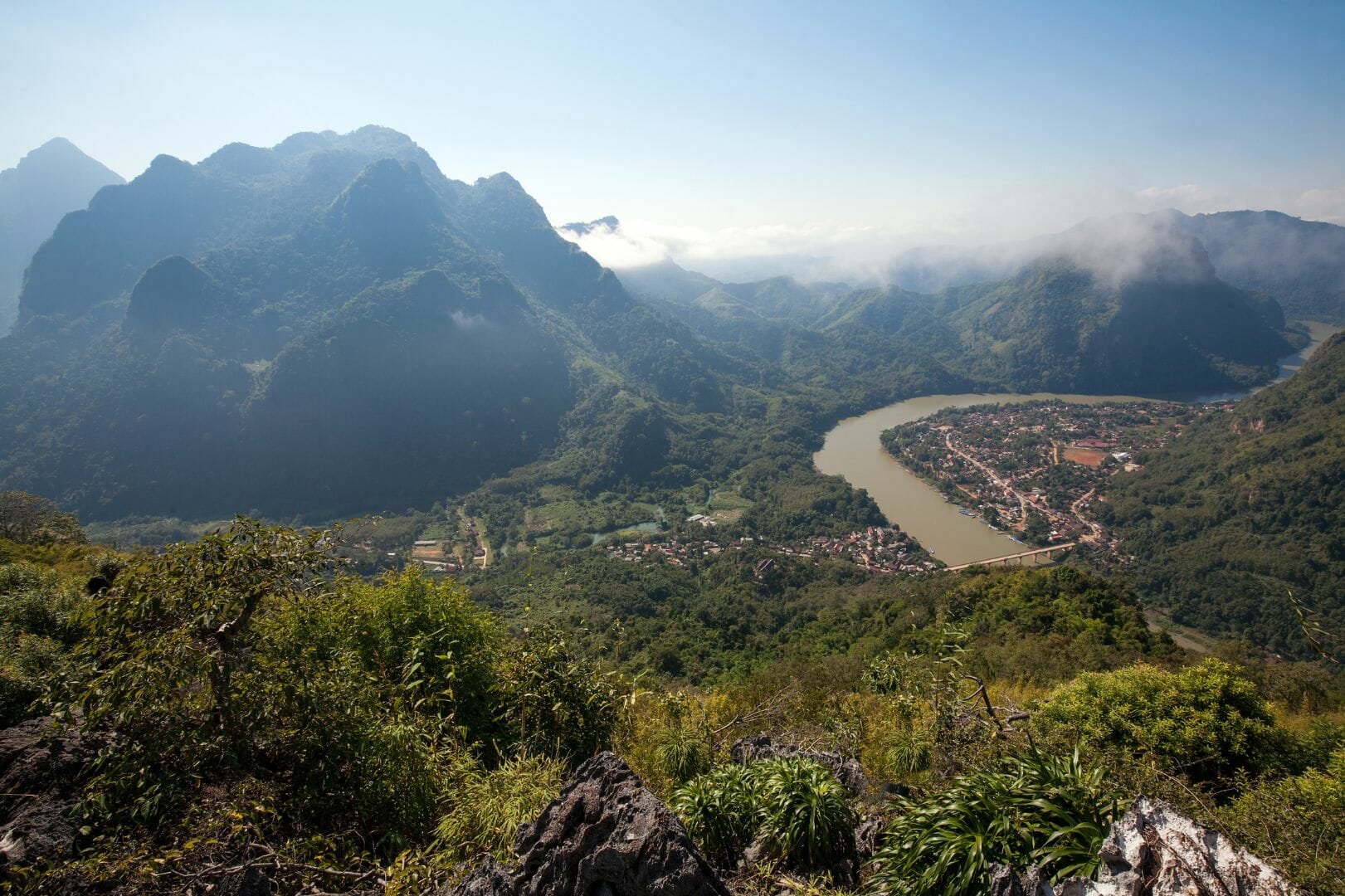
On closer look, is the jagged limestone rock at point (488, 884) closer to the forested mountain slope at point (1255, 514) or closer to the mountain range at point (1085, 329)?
the forested mountain slope at point (1255, 514)

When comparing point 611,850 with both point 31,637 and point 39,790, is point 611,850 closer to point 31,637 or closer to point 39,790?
point 39,790

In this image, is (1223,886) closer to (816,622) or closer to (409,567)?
(409,567)

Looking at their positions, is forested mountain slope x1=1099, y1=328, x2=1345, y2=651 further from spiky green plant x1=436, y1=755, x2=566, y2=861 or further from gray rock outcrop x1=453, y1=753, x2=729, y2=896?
spiky green plant x1=436, y1=755, x2=566, y2=861

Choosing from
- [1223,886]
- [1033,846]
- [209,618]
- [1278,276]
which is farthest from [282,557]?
[1278,276]

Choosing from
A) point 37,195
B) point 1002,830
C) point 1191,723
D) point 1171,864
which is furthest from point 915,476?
point 37,195

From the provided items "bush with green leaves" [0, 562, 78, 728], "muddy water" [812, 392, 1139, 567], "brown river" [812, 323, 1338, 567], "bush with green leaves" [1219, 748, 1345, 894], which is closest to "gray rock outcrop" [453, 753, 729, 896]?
"bush with green leaves" [0, 562, 78, 728]

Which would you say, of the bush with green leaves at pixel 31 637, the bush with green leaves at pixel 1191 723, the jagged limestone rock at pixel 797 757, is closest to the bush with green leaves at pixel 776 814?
the jagged limestone rock at pixel 797 757
